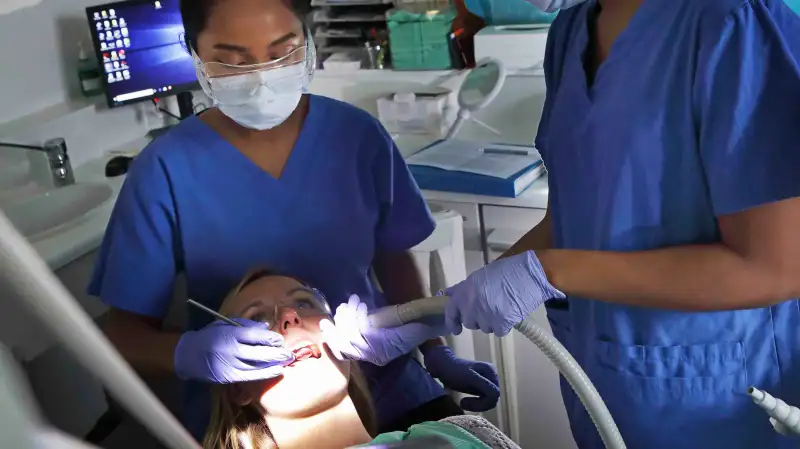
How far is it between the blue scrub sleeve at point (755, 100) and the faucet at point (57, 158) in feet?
5.17

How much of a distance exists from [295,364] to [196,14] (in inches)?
22.6

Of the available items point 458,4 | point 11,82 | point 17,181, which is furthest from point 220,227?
point 458,4

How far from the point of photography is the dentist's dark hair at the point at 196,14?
1199 millimetres

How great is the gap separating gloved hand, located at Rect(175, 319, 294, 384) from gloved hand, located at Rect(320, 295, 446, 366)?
0.08 m

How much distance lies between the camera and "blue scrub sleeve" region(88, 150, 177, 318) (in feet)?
4.09

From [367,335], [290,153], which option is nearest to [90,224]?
[290,153]

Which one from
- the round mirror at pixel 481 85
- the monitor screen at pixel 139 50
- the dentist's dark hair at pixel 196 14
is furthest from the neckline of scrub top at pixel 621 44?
the monitor screen at pixel 139 50

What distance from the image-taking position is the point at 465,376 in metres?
1.41

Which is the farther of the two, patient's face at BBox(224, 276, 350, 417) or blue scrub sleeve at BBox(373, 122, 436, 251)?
blue scrub sleeve at BBox(373, 122, 436, 251)

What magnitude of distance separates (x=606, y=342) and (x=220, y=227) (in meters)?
0.65

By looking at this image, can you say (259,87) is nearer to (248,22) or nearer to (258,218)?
(248,22)

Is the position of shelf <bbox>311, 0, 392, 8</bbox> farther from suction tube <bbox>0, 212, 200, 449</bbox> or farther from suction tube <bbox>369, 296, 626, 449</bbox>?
suction tube <bbox>0, 212, 200, 449</bbox>

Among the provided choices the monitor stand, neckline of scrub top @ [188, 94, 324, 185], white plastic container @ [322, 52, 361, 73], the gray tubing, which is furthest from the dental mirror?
the gray tubing

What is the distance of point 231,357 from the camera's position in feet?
3.63
